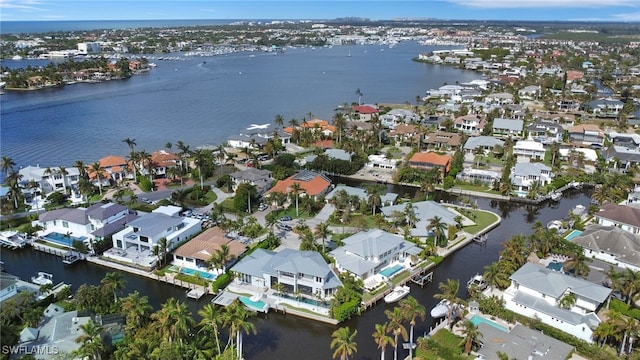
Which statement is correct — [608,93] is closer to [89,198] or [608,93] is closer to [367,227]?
[367,227]

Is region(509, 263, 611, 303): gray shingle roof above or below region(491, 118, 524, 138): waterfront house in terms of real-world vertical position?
below

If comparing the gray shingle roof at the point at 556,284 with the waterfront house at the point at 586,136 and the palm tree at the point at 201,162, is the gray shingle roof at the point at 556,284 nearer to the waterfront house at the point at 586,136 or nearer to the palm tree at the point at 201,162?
the palm tree at the point at 201,162

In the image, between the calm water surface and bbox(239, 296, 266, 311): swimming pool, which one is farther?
the calm water surface

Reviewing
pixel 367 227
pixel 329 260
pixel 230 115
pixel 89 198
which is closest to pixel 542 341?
pixel 329 260

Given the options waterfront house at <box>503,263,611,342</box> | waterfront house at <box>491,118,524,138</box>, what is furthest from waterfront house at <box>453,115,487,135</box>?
waterfront house at <box>503,263,611,342</box>

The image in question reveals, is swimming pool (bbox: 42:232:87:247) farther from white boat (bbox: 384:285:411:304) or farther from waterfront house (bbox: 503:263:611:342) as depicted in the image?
waterfront house (bbox: 503:263:611:342)

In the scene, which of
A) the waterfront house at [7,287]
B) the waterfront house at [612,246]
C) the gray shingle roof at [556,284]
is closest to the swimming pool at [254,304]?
the waterfront house at [7,287]
